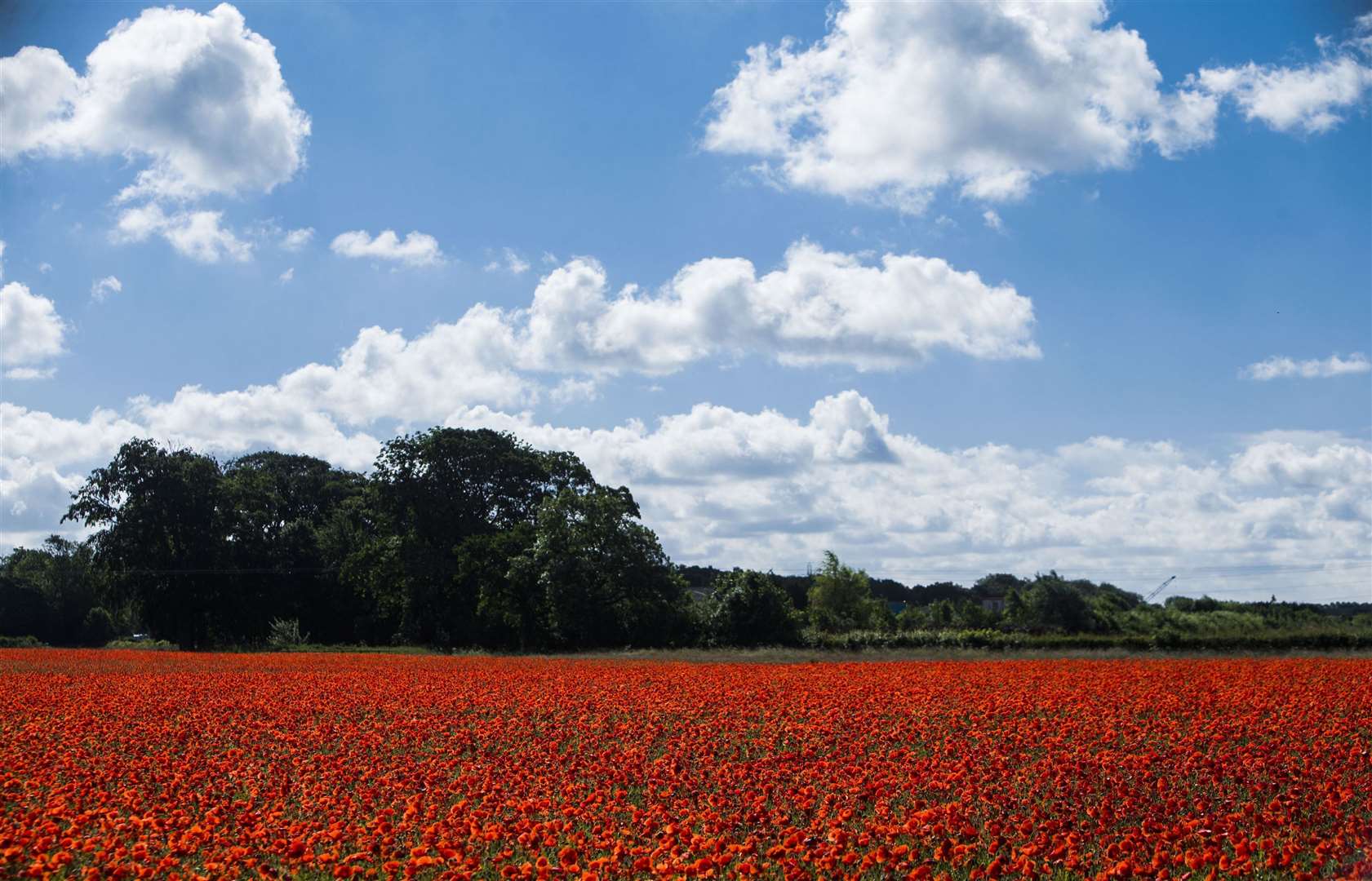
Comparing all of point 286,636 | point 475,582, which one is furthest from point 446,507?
point 286,636

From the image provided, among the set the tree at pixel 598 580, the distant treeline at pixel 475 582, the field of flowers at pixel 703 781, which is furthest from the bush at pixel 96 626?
the field of flowers at pixel 703 781

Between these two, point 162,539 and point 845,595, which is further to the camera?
point 845,595

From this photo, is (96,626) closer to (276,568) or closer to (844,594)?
(276,568)

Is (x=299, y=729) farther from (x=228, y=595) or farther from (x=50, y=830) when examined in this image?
(x=228, y=595)

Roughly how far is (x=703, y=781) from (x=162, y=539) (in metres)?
59.2

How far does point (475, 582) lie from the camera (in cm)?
6081

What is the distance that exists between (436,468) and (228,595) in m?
13.9

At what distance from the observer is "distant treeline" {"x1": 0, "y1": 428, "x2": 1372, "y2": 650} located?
53.5m

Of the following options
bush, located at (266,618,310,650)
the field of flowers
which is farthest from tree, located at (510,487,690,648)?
the field of flowers

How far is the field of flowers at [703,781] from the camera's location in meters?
8.18

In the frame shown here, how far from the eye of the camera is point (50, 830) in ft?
27.9

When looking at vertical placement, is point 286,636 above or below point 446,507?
below

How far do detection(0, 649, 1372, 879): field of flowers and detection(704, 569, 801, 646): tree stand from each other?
30797 millimetres

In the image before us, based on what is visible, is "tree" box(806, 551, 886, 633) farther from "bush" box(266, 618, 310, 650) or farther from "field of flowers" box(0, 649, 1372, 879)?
"field of flowers" box(0, 649, 1372, 879)
